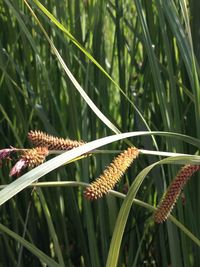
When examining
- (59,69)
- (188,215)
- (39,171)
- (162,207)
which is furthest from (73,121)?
(39,171)

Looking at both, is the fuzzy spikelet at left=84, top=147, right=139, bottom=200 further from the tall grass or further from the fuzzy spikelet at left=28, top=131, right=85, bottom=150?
the tall grass

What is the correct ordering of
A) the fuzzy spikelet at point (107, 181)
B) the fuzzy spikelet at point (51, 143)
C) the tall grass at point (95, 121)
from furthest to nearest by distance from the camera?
1. the tall grass at point (95, 121)
2. the fuzzy spikelet at point (51, 143)
3. the fuzzy spikelet at point (107, 181)

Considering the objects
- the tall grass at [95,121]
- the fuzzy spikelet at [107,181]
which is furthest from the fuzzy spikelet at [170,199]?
the tall grass at [95,121]

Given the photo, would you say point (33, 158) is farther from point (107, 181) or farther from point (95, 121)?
point (95, 121)

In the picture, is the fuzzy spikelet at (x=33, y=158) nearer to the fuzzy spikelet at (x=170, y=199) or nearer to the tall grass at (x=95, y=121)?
the fuzzy spikelet at (x=170, y=199)

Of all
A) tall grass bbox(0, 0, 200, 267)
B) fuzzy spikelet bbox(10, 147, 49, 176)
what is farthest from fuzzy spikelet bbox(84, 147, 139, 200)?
tall grass bbox(0, 0, 200, 267)

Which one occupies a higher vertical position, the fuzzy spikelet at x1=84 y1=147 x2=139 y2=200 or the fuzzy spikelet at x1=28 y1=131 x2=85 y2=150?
the fuzzy spikelet at x1=28 y1=131 x2=85 y2=150

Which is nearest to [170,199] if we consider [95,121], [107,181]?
[107,181]

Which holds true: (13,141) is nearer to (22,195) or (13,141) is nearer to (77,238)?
(22,195)

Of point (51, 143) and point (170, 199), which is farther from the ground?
point (51, 143)
